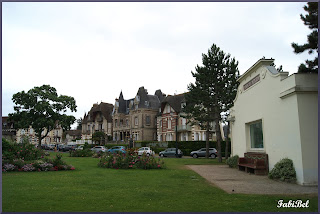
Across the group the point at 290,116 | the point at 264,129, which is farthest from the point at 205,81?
the point at 290,116

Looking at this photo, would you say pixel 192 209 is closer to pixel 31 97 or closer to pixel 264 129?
pixel 264 129

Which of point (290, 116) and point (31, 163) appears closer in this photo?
point (290, 116)

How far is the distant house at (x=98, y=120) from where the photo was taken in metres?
71.5

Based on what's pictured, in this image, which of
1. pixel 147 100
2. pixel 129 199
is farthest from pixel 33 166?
pixel 147 100

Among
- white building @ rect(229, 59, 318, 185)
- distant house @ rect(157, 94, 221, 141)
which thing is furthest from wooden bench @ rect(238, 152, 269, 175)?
distant house @ rect(157, 94, 221, 141)

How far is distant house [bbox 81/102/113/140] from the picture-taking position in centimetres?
7151

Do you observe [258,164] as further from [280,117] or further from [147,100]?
[147,100]

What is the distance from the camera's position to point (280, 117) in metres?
13.8

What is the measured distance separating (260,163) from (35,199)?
1193 centimetres

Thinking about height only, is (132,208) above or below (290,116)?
below

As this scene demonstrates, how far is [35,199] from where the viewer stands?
8.05 meters

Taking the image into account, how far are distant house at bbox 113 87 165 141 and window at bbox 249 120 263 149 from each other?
42.0m

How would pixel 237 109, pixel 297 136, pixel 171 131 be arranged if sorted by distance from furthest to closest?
pixel 171 131
pixel 237 109
pixel 297 136

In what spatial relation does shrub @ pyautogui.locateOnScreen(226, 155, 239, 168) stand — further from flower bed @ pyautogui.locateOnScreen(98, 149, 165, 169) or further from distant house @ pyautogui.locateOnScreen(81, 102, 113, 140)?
distant house @ pyautogui.locateOnScreen(81, 102, 113, 140)
